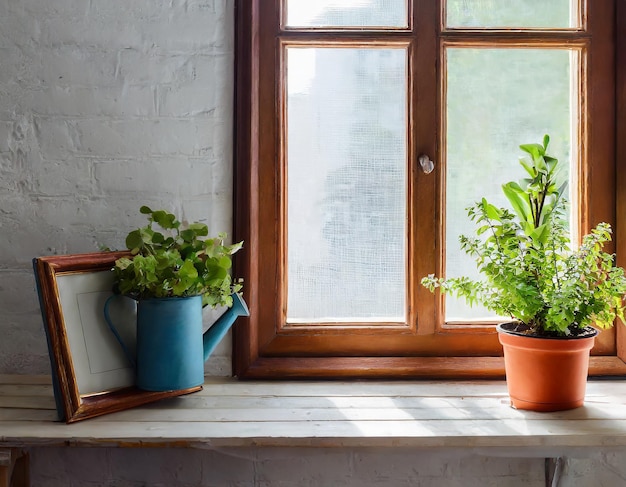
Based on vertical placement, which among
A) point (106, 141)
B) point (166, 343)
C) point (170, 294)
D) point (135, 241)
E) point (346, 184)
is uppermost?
point (106, 141)

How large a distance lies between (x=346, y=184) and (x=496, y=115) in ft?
1.44

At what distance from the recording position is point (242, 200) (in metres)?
1.41

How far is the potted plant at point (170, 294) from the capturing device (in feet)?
3.86

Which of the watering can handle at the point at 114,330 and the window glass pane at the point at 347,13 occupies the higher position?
the window glass pane at the point at 347,13

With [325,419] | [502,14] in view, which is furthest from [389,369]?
[502,14]

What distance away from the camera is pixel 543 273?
3.97 feet

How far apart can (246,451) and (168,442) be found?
0.26 metres

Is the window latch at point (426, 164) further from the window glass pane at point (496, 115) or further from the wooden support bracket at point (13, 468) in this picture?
the wooden support bracket at point (13, 468)

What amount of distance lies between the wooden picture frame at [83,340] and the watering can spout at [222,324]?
109 millimetres

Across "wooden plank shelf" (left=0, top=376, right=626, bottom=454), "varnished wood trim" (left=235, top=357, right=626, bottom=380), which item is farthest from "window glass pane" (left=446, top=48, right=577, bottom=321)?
"wooden plank shelf" (left=0, top=376, right=626, bottom=454)

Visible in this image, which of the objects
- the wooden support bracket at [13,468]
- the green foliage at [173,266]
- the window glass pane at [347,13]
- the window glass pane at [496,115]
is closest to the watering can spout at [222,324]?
the green foliage at [173,266]

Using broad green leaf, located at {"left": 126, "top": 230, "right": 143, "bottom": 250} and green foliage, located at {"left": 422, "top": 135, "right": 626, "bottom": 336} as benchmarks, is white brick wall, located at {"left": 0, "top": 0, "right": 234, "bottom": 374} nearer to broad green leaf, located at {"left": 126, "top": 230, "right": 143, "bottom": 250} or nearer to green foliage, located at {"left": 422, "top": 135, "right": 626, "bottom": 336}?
broad green leaf, located at {"left": 126, "top": 230, "right": 143, "bottom": 250}

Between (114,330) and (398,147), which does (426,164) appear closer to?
(398,147)

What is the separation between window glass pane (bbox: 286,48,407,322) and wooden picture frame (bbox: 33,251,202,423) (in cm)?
46
